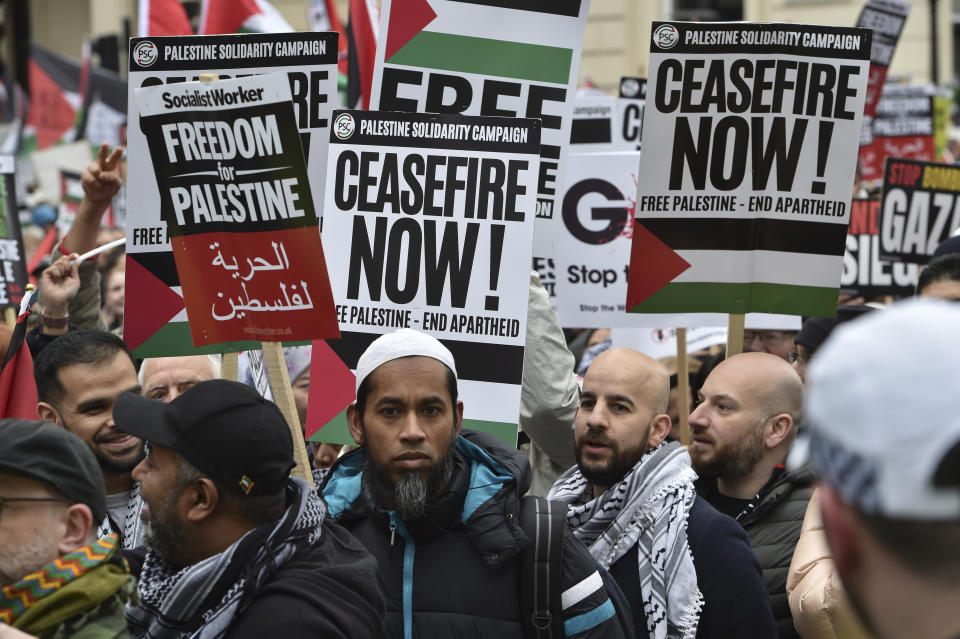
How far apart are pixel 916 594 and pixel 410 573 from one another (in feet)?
6.32

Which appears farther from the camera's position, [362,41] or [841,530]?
[362,41]

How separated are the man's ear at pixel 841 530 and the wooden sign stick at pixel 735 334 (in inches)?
126

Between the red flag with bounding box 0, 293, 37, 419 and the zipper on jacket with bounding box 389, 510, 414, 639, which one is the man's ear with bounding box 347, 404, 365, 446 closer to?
the zipper on jacket with bounding box 389, 510, 414, 639

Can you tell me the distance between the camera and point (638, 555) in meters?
3.63

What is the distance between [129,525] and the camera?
3.92 metres

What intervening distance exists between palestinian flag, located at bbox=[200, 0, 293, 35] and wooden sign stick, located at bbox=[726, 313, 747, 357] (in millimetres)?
3301

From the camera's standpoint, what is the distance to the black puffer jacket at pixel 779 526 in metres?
3.92

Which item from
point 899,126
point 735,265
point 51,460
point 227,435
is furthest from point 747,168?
point 899,126

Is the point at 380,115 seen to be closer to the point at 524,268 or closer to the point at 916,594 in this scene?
the point at 524,268

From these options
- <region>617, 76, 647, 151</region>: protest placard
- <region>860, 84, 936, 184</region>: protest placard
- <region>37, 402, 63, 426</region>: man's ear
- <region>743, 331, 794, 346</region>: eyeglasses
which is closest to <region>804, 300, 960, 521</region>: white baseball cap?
<region>37, 402, 63, 426</region>: man's ear

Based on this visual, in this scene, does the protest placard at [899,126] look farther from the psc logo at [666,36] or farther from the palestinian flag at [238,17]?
the psc logo at [666,36]

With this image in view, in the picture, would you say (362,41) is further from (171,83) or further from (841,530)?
(841,530)

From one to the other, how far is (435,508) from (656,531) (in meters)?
0.79

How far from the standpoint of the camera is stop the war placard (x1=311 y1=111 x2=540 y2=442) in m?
4.23
